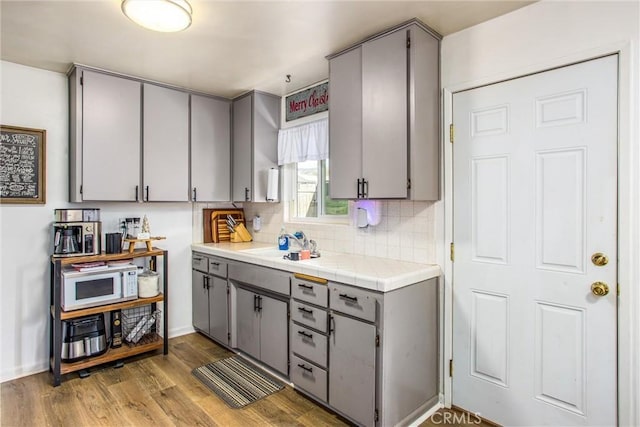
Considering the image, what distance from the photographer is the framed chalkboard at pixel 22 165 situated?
268cm

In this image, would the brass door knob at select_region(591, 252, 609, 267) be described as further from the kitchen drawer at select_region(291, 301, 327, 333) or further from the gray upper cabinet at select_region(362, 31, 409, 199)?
the kitchen drawer at select_region(291, 301, 327, 333)

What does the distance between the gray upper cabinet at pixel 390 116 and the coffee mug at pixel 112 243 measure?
6.42 ft

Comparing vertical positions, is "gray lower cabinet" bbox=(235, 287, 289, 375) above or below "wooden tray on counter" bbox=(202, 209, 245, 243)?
below

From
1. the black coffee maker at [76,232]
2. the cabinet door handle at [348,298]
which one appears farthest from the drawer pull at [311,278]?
the black coffee maker at [76,232]

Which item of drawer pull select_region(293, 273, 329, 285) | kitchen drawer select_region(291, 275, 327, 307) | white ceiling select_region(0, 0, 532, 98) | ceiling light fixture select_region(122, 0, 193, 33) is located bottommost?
kitchen drawer select_region(291, 275, 327, 307)

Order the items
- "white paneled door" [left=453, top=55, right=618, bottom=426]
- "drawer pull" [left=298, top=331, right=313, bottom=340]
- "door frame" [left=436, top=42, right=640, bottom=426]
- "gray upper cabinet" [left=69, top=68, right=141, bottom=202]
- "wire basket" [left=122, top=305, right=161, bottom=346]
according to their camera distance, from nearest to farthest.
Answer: "door frame" [left=436, top=42, right=640, bottom=426]
"white paneled door" [left=453, top=55, right=618, bottom=426]
"drawer pull" [left=298, top=331, right=313, bottom=340]
"gray upper cabinet" [left=69, top=68, right=141, bottom=202]
"wire basket" [left=122, top=305, right=161, bottom=346]

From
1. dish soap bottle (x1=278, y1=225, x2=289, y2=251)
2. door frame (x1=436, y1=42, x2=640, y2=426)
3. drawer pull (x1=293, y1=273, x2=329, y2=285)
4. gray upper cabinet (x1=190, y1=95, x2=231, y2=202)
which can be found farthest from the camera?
gray upper cabinet (x1=190, y1=95, x2=231, y2=202)

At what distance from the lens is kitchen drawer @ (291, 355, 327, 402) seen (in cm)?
229

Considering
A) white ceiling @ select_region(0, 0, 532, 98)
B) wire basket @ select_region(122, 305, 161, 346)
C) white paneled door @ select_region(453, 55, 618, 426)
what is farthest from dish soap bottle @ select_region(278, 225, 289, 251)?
white paneled door @ select_region(453, 55, 618, 426)

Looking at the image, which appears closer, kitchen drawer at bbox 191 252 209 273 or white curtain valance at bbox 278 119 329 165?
white curtain valance at bbox 278 119 329 165

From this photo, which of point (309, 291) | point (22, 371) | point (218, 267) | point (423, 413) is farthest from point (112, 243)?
point (423, 413)

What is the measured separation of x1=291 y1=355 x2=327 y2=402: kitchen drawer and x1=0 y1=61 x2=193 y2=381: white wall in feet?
6.96

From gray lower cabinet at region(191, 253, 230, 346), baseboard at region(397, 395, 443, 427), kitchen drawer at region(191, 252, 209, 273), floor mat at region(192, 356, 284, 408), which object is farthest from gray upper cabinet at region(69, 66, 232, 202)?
baseboard at region(397, 395, 443, 427)

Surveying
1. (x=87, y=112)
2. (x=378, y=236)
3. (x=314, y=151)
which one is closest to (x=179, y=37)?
(x=87, y=112)
